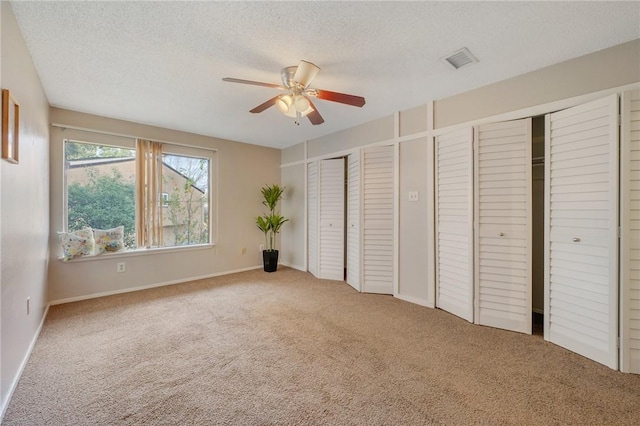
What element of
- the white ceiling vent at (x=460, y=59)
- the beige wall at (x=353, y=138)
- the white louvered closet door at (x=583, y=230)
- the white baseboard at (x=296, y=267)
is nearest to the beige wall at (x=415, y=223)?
the beige wall at (x=353, y=138)

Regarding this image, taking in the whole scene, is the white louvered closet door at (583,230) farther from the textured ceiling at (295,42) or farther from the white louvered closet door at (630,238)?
the textured ceiling at (295,42)

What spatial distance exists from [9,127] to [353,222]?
3.39 metres

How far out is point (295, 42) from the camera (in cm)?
191

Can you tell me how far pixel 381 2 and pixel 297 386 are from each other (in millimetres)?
2477

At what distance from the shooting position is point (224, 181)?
458 cm

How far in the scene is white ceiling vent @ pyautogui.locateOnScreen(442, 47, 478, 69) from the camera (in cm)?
206

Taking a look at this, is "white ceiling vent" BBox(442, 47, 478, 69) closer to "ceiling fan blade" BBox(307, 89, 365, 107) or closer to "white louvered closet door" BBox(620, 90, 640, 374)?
"ceiling fan blade" BBox(307, 89, 365, 107)

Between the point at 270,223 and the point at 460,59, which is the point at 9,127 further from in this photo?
the point at 270,223

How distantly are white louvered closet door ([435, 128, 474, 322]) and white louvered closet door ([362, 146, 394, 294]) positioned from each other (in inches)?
24.9

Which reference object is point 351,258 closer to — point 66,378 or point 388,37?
point 388,37

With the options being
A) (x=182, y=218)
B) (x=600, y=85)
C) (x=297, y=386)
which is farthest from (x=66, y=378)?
(x=600, y=85)

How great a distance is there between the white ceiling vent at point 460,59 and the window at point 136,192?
378 centimetres

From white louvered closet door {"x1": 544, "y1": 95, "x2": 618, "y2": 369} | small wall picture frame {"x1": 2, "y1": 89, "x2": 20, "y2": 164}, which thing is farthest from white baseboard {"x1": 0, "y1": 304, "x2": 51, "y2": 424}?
white louvered closet door {"x1": 544, "y1": 95, "x2": 618, "y2": 369}

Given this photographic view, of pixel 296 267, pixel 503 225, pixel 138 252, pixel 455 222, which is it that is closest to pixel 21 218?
pixel 138 252
